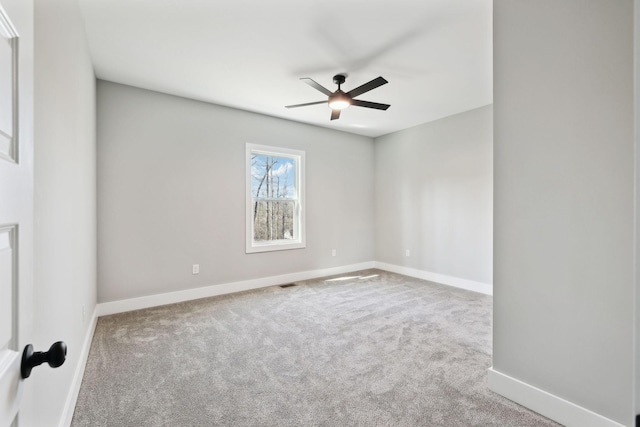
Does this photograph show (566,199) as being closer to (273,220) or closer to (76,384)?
(76,384)

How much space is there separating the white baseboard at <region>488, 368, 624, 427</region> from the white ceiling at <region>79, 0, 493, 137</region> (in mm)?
2568

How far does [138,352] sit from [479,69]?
13.7 feet

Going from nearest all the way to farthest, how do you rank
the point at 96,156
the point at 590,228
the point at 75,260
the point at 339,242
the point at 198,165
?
the point at 590,228 → the point at 75,260 → the point at 96,156 → the point at 198,165 → the point at 339,242

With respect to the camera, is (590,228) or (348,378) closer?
(590,228)

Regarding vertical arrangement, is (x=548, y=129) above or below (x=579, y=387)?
above

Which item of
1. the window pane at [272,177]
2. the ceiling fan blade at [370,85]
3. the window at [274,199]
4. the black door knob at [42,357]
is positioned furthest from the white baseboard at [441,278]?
Result: the black door knob at [42,357]

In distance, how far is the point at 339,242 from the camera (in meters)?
5.45

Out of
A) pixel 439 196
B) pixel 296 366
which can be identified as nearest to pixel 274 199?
pixel 439 196

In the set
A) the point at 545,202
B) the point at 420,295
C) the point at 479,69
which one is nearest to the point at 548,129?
the point at 545,202

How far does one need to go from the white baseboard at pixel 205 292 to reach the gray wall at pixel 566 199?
3247 mm

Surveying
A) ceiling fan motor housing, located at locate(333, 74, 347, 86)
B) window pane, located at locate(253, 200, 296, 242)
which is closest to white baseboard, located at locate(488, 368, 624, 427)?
ceiling fan motor housing, located at locate(333, 74, 347, 86)

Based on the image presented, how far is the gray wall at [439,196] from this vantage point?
4258 mm

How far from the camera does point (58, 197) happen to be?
62.0 inches

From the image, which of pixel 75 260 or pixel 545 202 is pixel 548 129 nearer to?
pixel 545 202
